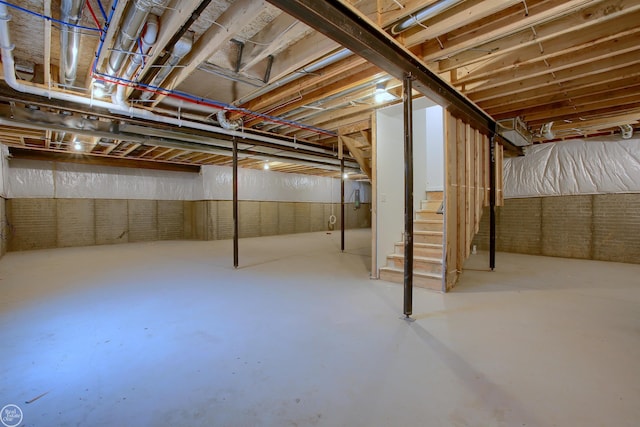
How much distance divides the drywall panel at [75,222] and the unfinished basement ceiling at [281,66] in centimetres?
264

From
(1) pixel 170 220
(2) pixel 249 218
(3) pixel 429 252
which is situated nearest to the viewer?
(3) pixel 429 252

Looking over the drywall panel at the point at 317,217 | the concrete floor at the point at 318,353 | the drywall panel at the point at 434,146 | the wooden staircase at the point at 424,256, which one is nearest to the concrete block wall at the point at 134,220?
the drywall panel at the point at 317,217

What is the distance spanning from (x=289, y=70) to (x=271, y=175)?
7.08 m

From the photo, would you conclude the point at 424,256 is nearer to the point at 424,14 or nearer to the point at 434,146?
the point at 434,146

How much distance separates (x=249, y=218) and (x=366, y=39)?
789 centimetres

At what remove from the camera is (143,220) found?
817 centimetres

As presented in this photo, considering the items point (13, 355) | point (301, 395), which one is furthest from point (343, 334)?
point (13, 355)

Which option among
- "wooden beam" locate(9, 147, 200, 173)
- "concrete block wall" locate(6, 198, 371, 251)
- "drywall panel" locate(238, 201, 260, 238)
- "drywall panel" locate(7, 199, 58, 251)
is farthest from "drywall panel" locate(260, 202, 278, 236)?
"drywall panel" locate(7, 199, 58, 251)

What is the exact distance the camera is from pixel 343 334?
2197 millimetres

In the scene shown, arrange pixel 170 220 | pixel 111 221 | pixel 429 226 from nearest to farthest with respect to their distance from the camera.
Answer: pixel 429 226 → pixel 111 221 → pixel 170 220

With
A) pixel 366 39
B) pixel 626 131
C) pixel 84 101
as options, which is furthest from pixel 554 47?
pixel 84 101

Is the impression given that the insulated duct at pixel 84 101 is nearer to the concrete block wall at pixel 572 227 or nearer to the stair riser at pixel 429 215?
the stair riser at pixel 429 215

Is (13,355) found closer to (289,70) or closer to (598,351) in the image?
(289,70)

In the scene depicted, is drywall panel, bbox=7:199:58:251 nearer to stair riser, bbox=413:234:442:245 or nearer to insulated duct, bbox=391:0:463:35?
stair riser, bbox=413:234:442:245
